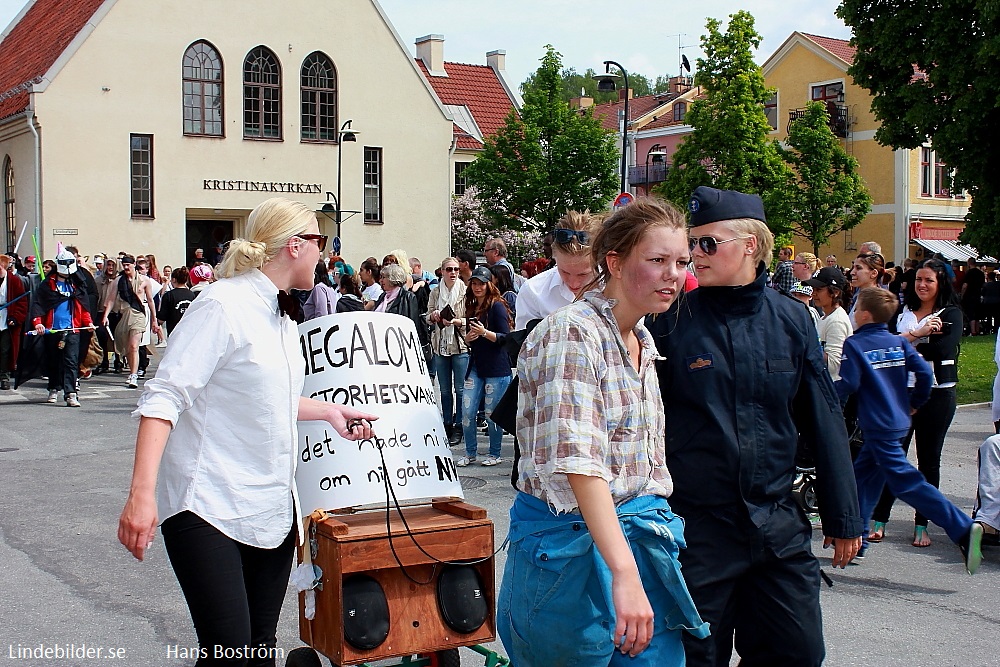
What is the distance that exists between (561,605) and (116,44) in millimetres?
35187

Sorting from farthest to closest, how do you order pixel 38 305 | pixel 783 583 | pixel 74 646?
1. pixel 38 305
2. pixel 74 646
3. pixel 783 583

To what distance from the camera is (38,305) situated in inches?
585

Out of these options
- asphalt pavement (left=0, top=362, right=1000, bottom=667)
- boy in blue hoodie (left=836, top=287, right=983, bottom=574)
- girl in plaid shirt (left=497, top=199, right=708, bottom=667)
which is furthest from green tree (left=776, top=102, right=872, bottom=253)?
girl in plaid shirt (left=497, top=199, right=708, bottom=667)

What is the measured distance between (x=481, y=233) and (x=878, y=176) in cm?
1727

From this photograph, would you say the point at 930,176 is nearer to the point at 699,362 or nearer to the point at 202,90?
the point at 202,90

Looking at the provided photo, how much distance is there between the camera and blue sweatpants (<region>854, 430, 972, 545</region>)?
6.71 metres

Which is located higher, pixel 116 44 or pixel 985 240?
pixel 116 44

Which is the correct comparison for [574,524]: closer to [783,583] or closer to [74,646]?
[783,583]

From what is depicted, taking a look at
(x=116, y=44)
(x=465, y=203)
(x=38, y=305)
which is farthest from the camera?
(x=465, y=203)

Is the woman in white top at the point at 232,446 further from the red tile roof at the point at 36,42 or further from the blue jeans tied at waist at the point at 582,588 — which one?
the red tile roof at the point at 36,42

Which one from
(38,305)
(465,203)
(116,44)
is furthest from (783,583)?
(465,203)

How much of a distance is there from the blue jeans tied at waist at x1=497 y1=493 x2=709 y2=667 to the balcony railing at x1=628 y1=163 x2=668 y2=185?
61.2 metres

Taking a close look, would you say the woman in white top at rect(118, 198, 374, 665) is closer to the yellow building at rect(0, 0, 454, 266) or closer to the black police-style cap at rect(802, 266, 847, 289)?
the black police-style cap at rect(802, 266, 847, 289)

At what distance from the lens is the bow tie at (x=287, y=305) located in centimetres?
367
